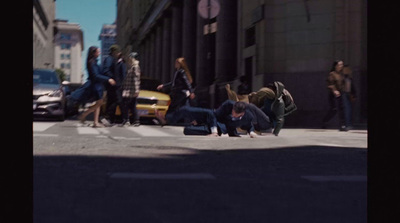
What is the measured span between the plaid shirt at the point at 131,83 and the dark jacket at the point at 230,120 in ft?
13.3

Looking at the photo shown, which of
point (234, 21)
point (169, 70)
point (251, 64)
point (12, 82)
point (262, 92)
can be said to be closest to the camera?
point (12, 82)

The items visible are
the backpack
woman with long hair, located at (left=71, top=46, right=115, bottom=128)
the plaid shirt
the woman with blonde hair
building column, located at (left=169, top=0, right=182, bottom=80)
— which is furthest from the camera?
building column, located at (left=169, top=0, right=182, bottom=80)

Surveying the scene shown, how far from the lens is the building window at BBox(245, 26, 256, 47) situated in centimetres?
2073

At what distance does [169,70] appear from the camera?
132ft

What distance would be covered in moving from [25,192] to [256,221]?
163 cm

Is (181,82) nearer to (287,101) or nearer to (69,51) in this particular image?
(287,101)

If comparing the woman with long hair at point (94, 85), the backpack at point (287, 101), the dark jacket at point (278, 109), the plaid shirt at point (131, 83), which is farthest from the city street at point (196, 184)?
the plaid shirt at point (131, 83)

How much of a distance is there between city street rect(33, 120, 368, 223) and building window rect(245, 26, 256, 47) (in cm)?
1259

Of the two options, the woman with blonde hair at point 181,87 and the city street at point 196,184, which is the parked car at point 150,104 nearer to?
the woman with blonde hair at point 181,87

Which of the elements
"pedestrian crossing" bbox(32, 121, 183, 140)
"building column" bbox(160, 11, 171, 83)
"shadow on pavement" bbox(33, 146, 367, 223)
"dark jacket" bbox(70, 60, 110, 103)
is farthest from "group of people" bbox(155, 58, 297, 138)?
"building column" bbox(160, 11, 171, 83)

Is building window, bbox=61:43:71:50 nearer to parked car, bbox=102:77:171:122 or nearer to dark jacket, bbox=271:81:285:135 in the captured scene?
parked car, bbox=102:77:171:122

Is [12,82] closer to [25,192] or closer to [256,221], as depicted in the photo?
[25,192]

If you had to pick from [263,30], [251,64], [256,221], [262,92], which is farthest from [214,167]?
[251,64]

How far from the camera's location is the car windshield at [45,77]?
56.7ft
